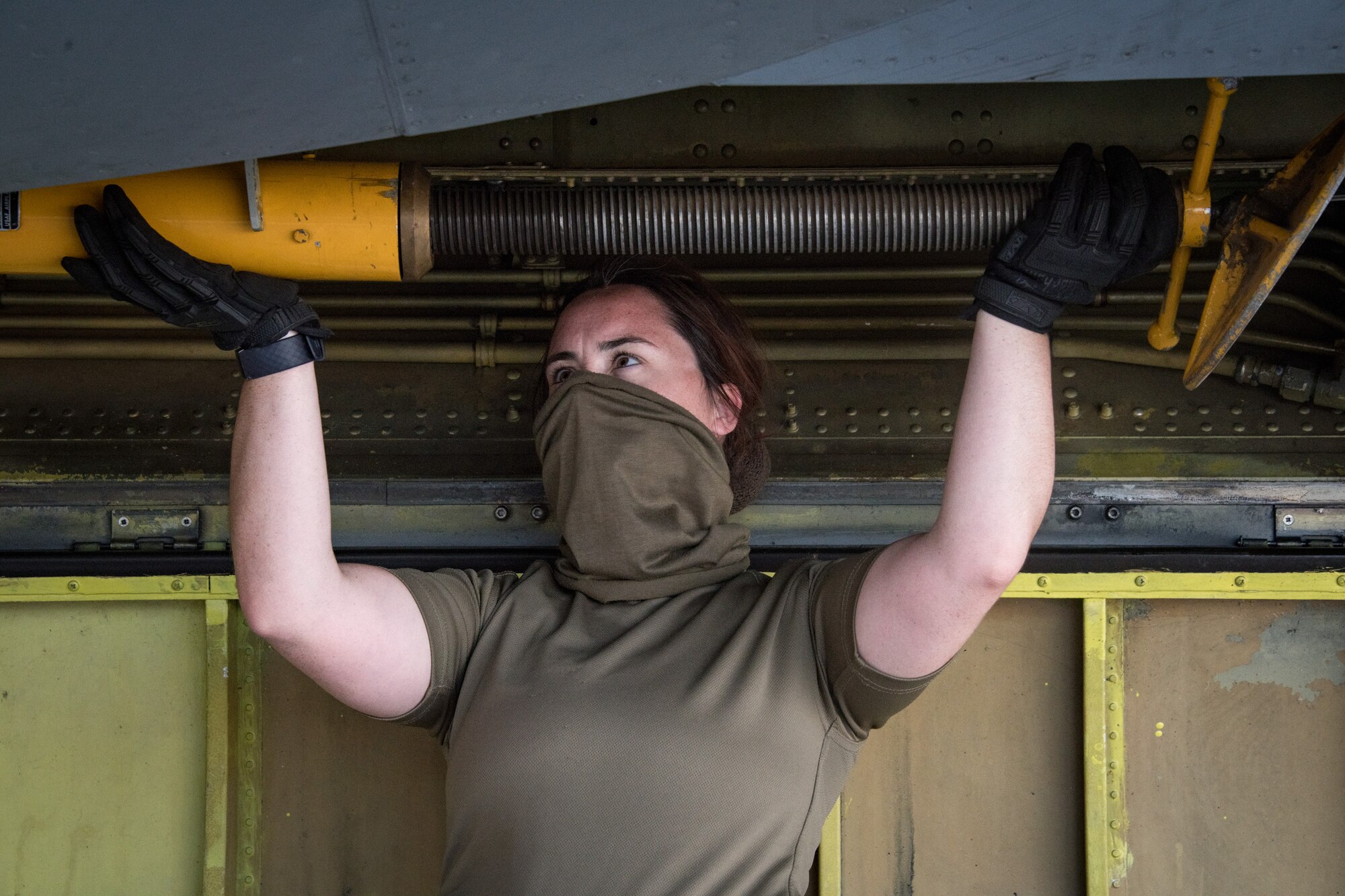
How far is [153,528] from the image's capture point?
2.74m

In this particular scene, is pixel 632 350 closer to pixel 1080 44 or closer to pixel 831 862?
pixel 1080 44

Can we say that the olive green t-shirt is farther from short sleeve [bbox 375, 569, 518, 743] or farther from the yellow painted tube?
the yellow painted tube

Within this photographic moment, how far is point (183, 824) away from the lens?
2.68m

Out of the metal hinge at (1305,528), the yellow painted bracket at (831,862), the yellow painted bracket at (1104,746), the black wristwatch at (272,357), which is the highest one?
the black wristwatch at (272,357)

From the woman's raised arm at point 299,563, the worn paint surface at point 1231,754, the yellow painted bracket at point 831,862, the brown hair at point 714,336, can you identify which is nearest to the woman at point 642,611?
the woman's raised arm at point 299,563

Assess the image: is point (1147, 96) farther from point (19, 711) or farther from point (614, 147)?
point (19, 711)

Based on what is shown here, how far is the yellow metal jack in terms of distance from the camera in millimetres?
1664

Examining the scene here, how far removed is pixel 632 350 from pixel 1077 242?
795mm

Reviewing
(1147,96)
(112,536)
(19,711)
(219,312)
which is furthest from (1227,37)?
(19,711)

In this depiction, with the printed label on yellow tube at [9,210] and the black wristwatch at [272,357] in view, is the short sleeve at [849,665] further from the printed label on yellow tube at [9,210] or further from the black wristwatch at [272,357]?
the printed label on yellow tube at [9,210]

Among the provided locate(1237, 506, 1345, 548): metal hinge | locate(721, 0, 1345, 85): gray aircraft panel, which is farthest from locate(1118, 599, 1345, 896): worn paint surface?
locate(721, 0, 1345, 85): gray aircraft panel

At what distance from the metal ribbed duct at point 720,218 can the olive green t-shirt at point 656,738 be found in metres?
0.72

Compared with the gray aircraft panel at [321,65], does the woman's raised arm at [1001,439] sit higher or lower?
lower

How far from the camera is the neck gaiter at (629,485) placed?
6.02 feet
